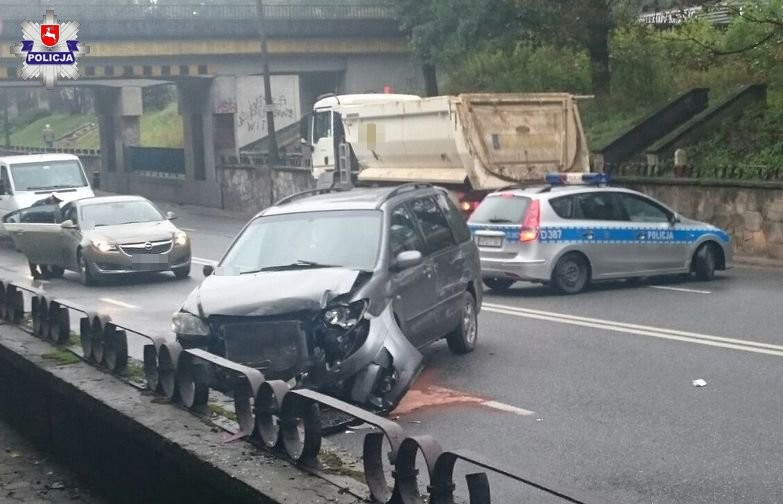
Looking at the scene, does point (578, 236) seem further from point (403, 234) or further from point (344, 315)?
point (344, 315)

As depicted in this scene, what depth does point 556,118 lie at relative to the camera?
23875mm

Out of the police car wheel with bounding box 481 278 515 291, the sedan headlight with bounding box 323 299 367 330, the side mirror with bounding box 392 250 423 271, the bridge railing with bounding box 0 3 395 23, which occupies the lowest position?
Result: the police car wheel with bounding box 481 278 515 291

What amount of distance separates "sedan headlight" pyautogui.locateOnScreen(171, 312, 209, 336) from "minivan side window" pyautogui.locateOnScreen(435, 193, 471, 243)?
343cm

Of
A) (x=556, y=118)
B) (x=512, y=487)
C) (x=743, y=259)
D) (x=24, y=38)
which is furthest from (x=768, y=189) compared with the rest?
(x=24, y=38)

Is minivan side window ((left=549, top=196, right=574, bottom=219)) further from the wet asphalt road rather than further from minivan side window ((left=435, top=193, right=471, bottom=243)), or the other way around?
minivan side window ((left=435, top=193, right=471, bottom=243))

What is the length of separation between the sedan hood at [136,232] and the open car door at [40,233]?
1196 millimetres

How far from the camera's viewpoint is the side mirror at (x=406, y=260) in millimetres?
10773

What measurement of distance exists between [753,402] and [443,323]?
304 centimetres

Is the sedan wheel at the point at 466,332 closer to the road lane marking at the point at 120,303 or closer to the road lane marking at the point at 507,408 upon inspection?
the road lane marking at the point at 507,408

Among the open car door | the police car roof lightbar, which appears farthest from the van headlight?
the police car roof lightbar

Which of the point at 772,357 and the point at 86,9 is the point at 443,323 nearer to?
the point at 772,357

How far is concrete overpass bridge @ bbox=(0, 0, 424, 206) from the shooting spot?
46438 mm

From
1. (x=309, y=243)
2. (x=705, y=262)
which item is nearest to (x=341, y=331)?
(x=309, y=243)

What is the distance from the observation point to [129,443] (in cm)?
642
